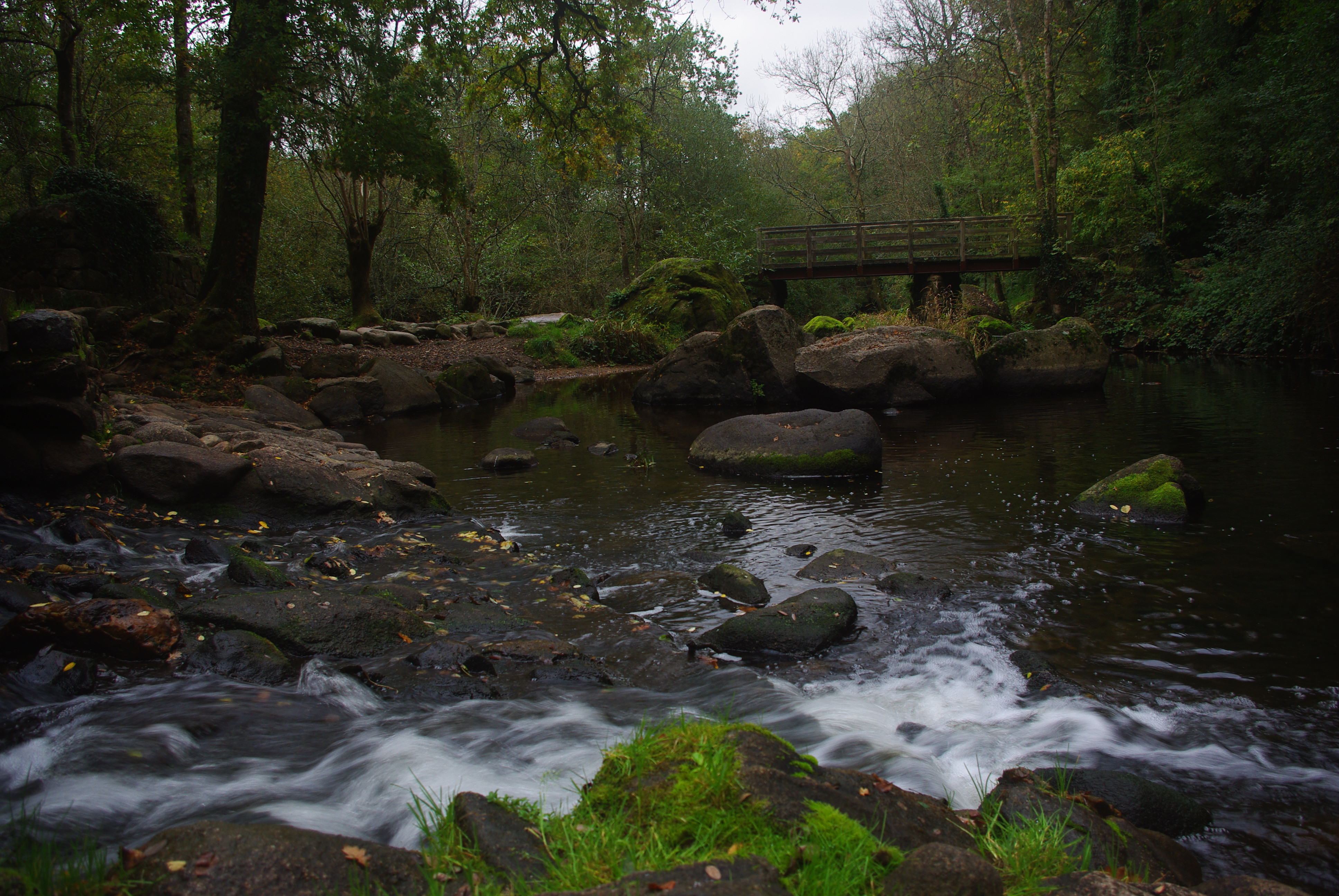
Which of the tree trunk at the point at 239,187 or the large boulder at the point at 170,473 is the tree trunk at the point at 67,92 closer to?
the tree trunk at the point at 239,187

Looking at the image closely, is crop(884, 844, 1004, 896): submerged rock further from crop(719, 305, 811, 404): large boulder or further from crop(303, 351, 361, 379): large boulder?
crop(303, 351, 361, 379): large boulder

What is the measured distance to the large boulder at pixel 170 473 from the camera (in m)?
7.15

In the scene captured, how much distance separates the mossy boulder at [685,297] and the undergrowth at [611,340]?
456 millimetres

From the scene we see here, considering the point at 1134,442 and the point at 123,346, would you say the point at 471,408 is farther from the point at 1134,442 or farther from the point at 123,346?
the point at 1134,442

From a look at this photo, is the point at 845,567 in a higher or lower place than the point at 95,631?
lower

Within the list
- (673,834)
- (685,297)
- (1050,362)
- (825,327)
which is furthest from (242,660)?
(685,297)

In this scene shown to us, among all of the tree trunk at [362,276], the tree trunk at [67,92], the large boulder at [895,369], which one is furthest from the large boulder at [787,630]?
the tree trunk at [67,92]

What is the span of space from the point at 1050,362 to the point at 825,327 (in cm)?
686

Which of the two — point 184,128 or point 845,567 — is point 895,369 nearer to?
point 845,567

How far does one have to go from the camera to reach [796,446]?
394 inches

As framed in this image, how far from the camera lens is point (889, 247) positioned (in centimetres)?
2883

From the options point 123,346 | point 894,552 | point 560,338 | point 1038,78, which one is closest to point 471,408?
point 123,346

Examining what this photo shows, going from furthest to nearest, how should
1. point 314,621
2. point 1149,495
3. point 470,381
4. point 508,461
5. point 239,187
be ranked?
point 470,381 → point 239,187 → point 508,461 → point 1149,495 → point 314,621

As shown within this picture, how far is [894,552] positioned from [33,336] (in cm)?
734
